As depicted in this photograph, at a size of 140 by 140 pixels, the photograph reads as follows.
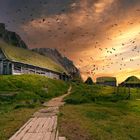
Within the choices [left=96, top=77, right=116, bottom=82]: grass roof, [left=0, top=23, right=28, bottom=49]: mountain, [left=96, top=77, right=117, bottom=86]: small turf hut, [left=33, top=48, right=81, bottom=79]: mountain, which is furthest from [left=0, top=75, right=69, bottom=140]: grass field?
[left=33, top=48, right=81, bottom=79]: mountain

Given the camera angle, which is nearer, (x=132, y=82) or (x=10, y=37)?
(x=10, y=37)

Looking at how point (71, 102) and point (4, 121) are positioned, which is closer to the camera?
point (4, 121)

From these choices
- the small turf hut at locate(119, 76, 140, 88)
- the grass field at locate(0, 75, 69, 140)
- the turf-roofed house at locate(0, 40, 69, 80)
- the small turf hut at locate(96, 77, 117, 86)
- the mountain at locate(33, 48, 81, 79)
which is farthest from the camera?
the mountain at locate(33, 48, 81, 79)

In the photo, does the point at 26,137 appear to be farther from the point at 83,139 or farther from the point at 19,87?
the point at 19,87

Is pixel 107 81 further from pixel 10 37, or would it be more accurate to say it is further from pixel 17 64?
pixel 17 64

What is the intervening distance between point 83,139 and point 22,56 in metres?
62.8

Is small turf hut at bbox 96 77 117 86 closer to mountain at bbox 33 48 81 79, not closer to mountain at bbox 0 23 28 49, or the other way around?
mountain at bbox 33 48 81 79

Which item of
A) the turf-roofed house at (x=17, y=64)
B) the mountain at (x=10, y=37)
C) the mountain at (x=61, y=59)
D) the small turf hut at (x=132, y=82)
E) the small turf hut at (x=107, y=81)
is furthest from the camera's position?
the mountain at (x=61, y=59)

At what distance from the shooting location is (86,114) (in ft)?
100

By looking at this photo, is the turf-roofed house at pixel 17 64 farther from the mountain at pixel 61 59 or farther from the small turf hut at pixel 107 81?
the mountain at pixel 61 59

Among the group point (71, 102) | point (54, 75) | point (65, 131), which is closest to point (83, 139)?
point (65, 131)

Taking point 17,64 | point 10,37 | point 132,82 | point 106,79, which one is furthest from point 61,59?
point 17,64

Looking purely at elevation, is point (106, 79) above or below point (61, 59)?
below

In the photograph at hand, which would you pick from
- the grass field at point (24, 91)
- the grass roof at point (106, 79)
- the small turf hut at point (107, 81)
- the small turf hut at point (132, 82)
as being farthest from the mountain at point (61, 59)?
the grass field at point (24, 91)
